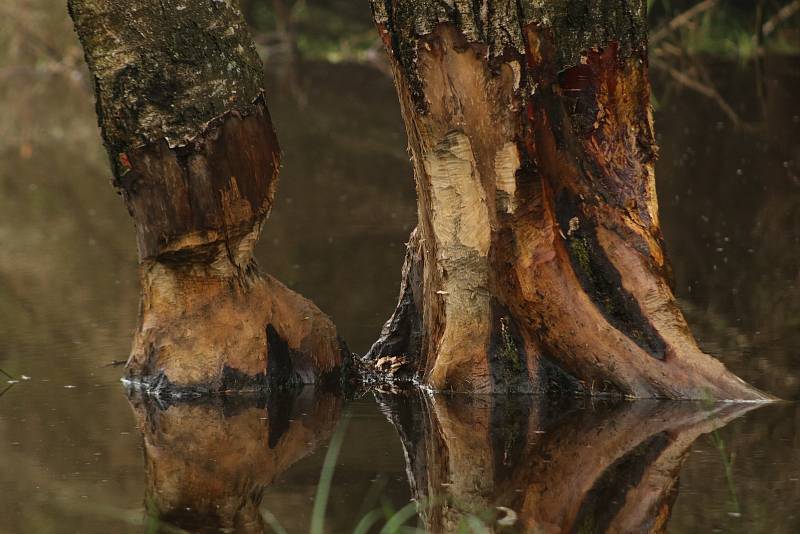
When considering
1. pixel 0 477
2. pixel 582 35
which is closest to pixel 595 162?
pixel 582 35

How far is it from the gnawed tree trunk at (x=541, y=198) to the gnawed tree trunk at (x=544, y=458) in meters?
0.16

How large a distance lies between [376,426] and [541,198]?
93 cm

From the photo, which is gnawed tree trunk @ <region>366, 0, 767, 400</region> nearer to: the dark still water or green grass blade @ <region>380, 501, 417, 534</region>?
the dark still water

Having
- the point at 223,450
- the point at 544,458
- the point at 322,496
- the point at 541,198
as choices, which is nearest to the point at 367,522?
the point at 322,496

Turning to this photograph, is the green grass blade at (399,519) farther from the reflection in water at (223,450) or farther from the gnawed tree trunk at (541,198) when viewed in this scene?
the gnawed tree trunk at (541,198)

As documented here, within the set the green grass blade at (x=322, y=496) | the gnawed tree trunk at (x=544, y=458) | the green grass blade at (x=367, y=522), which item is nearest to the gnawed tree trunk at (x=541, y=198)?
the gnawed tree trunk at (x=544, y=458)

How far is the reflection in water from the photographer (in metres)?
3.93

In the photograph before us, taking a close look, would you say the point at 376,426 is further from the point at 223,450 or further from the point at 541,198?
the point at 541,198

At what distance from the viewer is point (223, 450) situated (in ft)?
15.1

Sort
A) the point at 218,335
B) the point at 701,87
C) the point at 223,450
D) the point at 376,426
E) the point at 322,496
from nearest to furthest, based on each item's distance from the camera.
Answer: the point at 322,496 < the point at 223,450 < the point at 376,426 < the point at 218,335 < the point at 701,87

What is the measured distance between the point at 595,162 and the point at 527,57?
45 cm

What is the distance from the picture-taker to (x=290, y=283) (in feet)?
23.7

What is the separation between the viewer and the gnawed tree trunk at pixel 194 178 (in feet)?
16.3

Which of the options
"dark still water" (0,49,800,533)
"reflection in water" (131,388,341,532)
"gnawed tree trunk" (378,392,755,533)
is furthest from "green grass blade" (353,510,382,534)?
"reflection in water" (131,388,341,532)
